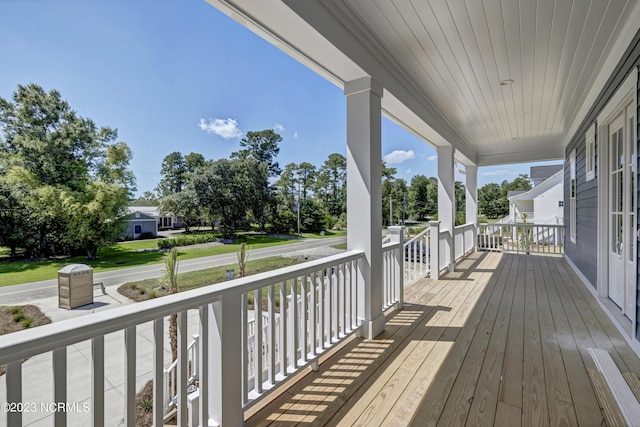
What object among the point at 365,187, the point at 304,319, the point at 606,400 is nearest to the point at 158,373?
the point at 304,319

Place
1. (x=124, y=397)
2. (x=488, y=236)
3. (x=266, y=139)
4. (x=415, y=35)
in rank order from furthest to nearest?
(x=488, y=236), (x=415, y=35), (x=266, y=139), (x=124, y=397)

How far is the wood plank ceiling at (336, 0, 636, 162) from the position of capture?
215 cm

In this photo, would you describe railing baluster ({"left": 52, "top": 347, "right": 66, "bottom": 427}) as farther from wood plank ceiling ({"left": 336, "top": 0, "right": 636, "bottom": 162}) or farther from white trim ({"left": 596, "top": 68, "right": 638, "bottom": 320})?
white trim ({"left": 596, "top": 68, "right": 638, "bottom": 320})

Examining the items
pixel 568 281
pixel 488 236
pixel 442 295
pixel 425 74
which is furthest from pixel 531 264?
pixel 425 74

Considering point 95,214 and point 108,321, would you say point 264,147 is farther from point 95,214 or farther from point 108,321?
point 108,321

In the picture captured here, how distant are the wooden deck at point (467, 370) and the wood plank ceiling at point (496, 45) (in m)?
2.48

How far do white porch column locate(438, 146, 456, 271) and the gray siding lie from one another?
1798mm

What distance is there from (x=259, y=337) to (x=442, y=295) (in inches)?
118

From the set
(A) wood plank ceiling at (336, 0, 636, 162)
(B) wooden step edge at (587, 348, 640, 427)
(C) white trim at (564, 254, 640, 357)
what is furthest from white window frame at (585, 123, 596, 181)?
(B) wooden step edge at (587, 348, 640, 427)

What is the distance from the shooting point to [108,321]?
3.39 ft

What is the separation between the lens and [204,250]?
1.49 meters

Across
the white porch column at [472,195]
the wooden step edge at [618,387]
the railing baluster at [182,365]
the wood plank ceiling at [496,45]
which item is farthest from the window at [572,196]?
the railing baluster at [182,365]

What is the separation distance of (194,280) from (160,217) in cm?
33

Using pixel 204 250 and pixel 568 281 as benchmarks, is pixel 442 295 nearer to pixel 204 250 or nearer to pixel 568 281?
pixel 568 281
